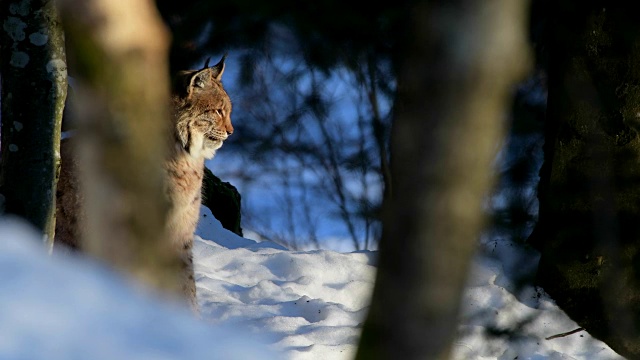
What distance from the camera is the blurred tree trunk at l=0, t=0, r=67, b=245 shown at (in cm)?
385

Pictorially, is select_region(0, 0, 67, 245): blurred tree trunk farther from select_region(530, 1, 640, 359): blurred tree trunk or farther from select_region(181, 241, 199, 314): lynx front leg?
select_region(530, 1, 640, 359): blurred tree trunk

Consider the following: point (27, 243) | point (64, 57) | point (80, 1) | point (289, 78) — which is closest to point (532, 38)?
point (289, 78)

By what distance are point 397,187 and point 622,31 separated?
3214 mm

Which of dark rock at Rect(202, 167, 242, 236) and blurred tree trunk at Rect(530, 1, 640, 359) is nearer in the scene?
blurred tree trunk at Rect(530, 1, 640, 359)

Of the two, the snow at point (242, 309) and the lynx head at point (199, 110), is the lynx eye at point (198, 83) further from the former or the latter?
the snow at point (242, 309)

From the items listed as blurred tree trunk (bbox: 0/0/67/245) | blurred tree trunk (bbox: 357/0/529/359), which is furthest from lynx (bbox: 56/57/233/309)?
blurred tree trunk (bbox: 357/0/529/359)

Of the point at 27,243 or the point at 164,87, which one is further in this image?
the point at 164,87

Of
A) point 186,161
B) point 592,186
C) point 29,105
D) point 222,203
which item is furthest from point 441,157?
point 222,203

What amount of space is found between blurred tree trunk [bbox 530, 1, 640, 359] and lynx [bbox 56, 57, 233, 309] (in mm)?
2102

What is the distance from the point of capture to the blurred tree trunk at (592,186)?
15.7ft

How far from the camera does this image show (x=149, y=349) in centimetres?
122

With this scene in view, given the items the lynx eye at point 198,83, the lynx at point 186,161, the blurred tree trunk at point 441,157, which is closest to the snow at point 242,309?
the blurred tree trunk at point 441,157

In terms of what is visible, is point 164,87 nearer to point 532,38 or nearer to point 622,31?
point 532,38

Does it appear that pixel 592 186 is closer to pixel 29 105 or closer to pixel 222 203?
pixel 29 105
